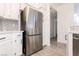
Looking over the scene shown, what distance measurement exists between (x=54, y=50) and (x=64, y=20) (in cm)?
41

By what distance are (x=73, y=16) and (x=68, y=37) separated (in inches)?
11.2

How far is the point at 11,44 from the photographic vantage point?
1.50 metres

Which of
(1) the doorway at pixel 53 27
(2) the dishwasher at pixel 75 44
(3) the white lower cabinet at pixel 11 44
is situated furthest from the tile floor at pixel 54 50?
(3) the white lower cabinet at pixel 11 44

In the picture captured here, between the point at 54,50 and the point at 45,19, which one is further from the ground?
the point at 45,19

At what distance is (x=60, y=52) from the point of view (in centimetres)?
143

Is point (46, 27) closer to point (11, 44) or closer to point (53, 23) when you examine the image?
point (53, 23)

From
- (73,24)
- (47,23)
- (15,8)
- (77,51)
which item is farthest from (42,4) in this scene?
(77,51)

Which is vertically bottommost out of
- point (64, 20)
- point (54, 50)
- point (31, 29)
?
point (54, 50)

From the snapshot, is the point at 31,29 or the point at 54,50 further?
the point at 31,29

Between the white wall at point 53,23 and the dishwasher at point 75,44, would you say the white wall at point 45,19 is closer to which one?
the white wall at point 53,23

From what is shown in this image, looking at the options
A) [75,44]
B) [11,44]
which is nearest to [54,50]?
[75,44]

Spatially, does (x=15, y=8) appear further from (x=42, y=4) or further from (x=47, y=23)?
(x=47, y=23)

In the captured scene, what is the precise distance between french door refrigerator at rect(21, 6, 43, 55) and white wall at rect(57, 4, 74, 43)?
258 mm

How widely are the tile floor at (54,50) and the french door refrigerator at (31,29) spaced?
3.3 inches
